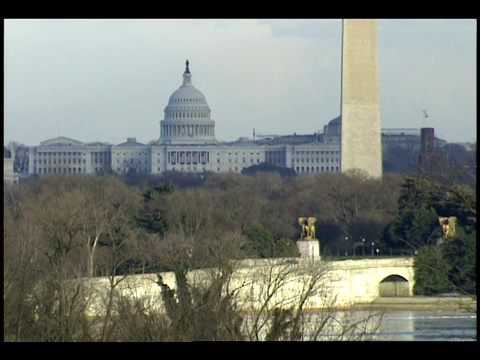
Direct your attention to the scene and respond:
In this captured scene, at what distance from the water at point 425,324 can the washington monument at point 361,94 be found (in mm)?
26446

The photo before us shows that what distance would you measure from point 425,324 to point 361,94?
3254 centimetres

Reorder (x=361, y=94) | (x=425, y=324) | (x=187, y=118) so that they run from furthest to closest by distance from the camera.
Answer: (x=187, y=118), (x=361, y=94), (x=425, y=324)

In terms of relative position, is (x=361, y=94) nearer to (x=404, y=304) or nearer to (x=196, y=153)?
(x=404, y=304)

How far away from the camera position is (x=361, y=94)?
6706 centimetres

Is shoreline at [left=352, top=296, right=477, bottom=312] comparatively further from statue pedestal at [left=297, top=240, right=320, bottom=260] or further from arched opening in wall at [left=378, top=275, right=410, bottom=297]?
statue pedestal at [left=297, top=240, right=320, bottom=260]

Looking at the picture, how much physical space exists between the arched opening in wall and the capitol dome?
270ft

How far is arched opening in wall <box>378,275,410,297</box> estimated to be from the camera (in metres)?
46.4

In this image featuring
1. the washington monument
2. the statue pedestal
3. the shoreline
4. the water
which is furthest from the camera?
the washington monument

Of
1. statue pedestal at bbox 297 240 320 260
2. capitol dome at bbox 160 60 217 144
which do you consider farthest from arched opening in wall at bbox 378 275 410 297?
capitol dome at bbox 160 60 217 144

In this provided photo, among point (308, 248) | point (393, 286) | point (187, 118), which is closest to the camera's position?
point (393, 286)

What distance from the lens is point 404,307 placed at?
139 feet

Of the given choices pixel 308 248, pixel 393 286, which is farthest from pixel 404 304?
pixel 308 248

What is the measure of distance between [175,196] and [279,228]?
5672mm
